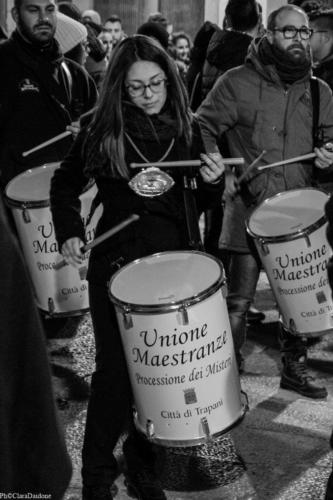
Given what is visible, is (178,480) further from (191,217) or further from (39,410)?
(39,410)

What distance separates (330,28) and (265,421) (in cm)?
309

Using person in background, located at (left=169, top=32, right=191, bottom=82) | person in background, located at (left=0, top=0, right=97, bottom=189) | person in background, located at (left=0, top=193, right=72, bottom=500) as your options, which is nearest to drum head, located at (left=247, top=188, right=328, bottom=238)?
person in background, located at (left=0, top=0, right=97, bottom=189)

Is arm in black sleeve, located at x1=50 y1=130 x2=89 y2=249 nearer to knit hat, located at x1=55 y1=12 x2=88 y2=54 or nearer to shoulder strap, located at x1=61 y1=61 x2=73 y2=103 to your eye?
shoulder strap, located at x1=61 y1=61 x2=73 y2=103

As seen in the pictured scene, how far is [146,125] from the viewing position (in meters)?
3.72

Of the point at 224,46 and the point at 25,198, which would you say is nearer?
the point at 25,198

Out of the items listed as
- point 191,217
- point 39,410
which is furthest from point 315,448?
point 39,410

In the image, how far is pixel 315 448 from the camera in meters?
4.32

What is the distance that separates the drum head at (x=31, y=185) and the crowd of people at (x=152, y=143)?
0.16 meters

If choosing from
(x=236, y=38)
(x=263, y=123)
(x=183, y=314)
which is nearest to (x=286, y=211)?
(x=263, y=123)

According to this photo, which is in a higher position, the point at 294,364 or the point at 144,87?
the point at 144,87

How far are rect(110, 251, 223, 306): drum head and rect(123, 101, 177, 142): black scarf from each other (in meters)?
0.45

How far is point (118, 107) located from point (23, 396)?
6.81ft

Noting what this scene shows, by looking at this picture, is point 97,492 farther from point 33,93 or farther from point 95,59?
point 95,59

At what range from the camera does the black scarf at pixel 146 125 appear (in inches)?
146
